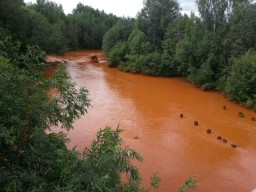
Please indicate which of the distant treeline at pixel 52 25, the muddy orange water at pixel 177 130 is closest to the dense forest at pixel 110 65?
the distant treeline at pixel 52 25

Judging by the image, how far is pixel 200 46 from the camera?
87.6 ft

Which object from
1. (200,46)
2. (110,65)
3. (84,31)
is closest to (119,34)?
(110,65)

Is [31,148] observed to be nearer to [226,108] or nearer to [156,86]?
[226,108]

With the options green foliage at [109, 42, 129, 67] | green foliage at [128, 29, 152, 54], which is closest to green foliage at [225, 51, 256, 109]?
green foliage at [128, 29, 152, 54]

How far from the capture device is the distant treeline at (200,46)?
850 inches

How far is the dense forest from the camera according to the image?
5766mm

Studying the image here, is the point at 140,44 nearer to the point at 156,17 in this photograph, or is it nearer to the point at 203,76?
the point at 156,17

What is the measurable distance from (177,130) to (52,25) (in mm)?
29124

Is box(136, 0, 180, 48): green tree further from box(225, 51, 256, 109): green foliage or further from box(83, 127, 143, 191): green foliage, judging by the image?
box(83, 127, 143, 191): green foliage

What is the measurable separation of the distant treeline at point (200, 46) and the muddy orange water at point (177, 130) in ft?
5.49

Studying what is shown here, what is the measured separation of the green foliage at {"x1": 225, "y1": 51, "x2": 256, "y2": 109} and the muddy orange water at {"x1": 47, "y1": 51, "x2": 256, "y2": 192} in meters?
0.72

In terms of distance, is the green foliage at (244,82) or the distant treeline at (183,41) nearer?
the green foliage at (244,82)

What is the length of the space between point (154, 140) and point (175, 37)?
18.1m

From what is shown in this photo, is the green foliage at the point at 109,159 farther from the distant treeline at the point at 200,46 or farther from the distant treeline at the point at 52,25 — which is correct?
the distant treeline at the point at 200,46
